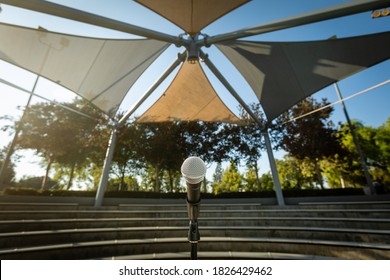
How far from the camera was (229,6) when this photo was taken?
15.4 ft

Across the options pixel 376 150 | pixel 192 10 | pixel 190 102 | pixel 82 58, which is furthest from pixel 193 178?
pixel 376 150

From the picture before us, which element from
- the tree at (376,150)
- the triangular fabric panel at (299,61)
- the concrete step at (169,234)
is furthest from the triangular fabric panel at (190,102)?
the tree at (376,150)

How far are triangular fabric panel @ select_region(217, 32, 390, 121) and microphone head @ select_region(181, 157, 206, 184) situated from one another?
6.07 m

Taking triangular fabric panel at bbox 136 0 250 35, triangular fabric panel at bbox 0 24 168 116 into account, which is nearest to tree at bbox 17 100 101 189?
triangular fabric panel at bbox 0 24 168 116

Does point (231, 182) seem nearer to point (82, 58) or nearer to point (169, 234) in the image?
point (169, 234)

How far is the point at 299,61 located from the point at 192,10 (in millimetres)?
4094

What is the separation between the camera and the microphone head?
1.63m

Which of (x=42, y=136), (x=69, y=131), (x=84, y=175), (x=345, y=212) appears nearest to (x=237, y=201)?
(x=345, y=212)

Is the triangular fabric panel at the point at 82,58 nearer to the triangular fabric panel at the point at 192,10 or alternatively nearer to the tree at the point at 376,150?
the triangular fabric panel at the point at 192,10

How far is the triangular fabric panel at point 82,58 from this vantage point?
5.91 m

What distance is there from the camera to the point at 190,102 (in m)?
9.63

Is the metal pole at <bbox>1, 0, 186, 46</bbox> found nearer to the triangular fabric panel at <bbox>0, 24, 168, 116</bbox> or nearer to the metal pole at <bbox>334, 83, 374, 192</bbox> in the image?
the triangular fabric panel at <bbox>0, 24, 168, 116</bbox>
